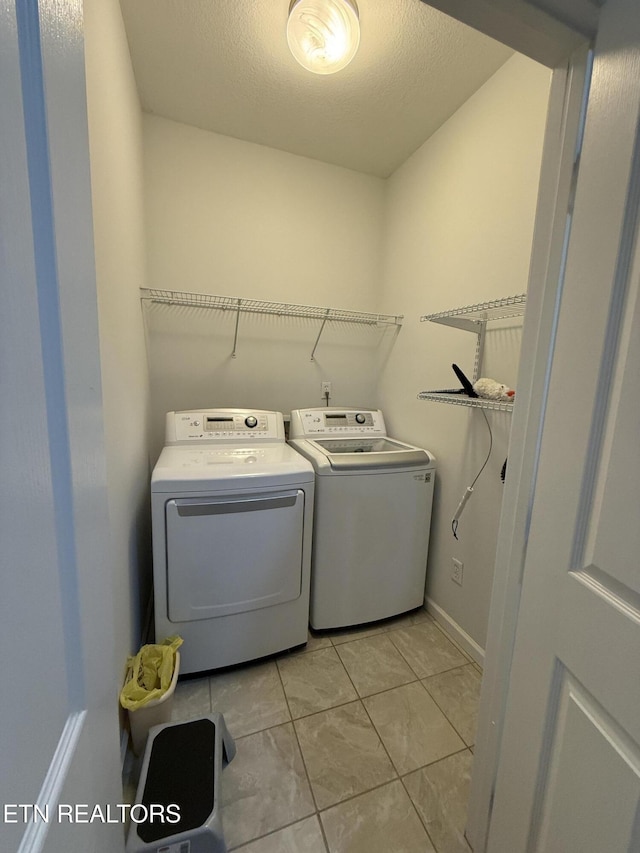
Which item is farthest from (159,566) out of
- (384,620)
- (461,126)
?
(461,126)

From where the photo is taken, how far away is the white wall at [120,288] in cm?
101

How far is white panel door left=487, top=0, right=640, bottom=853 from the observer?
0.56m

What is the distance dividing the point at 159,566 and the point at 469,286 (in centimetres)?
189

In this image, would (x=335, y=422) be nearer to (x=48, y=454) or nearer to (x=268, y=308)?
(x=268, y=308)

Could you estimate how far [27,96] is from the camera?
1.09 ft

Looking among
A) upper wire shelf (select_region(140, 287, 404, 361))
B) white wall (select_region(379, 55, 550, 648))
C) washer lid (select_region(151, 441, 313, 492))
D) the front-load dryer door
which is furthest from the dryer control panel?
white wall (select_region(379, 55, 550, 648))

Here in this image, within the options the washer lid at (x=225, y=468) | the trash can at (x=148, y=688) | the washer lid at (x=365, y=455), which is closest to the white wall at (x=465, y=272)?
the washer lid at (x=365, y=455)

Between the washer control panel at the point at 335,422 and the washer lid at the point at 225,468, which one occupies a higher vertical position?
the washer control panel at the point at 335,422

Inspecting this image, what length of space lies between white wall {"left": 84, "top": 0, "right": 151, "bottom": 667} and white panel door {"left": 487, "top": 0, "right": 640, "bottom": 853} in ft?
3.72

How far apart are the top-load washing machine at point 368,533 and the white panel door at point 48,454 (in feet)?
3.98

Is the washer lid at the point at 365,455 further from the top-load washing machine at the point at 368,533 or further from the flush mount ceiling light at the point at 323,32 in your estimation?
the flush mount ceiling light at the point at 323,32

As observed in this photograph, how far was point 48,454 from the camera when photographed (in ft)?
1.20

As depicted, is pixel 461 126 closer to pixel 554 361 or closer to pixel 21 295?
pixel 554 361

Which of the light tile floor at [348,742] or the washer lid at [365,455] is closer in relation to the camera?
the light tile floor at [348,742]
